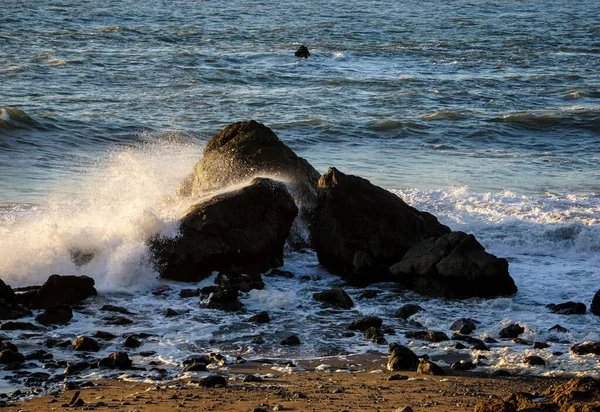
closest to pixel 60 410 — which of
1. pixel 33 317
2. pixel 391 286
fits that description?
pixel 33 317

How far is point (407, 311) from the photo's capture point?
35.0ft

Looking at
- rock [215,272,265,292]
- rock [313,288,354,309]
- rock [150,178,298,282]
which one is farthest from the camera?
rock [150,178,298,282]

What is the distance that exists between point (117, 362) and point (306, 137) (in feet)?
45.0

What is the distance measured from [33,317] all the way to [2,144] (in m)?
11.3

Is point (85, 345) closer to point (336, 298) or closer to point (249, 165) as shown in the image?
point (336, 298)

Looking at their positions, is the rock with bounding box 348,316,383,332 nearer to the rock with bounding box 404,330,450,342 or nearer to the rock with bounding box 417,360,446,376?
the rock with bounding box 404,330,450,342

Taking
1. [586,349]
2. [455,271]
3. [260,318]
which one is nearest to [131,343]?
[260,318]

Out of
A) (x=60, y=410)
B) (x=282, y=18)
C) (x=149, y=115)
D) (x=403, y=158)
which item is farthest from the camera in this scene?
(x=282, y=18)

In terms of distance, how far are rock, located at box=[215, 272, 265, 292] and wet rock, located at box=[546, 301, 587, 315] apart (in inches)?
126

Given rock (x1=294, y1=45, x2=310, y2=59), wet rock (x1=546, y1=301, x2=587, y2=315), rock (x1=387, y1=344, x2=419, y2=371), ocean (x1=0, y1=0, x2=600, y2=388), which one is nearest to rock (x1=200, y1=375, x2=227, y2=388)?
ocean (x1=0, y1=0, x2=600, y2=388)

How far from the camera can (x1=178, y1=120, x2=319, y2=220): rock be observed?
13609 millimetres

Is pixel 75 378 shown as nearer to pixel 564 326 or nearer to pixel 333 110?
pixel 564 326

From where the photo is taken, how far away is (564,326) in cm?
1027

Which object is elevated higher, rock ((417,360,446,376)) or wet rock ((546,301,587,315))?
wet rock ((546,301,587,315))
